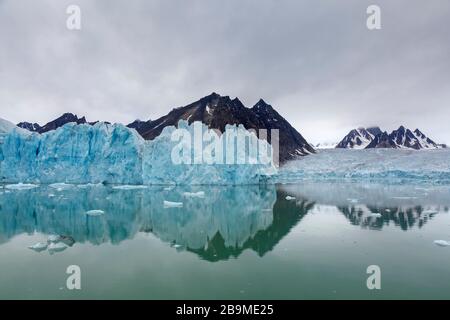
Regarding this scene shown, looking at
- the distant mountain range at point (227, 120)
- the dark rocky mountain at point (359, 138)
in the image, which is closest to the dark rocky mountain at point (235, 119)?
the distant mountain range at point (227, 120)

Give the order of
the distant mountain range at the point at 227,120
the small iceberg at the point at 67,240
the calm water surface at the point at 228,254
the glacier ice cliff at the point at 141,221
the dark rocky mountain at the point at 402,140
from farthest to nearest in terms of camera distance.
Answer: the dark rocky mountain at the point at 402,140, the distant mountain range at the point at 227,120, the glacier ice cliff at the point at 141,221, the small iceberg at the point at 67,240, the calm water surface at the point at 228,254

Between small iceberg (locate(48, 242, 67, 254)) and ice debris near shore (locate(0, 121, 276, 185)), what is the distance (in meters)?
21.8

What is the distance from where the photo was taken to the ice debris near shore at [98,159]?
104 feet

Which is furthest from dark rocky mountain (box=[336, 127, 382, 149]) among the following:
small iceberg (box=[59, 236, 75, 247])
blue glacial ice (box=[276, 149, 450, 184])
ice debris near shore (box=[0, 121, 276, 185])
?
small iceberg (box=[59, 236, 75, 247])

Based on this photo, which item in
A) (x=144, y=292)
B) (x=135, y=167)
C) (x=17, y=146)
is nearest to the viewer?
(x=144, y=292)

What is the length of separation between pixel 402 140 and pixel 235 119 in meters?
67.0

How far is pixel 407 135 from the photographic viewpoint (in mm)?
116625

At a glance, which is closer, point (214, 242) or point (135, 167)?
point (214, 242)

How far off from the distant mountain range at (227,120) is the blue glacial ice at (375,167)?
18.7m

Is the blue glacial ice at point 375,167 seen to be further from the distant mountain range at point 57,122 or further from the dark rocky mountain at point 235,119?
the distant mountain range at point 57,122
